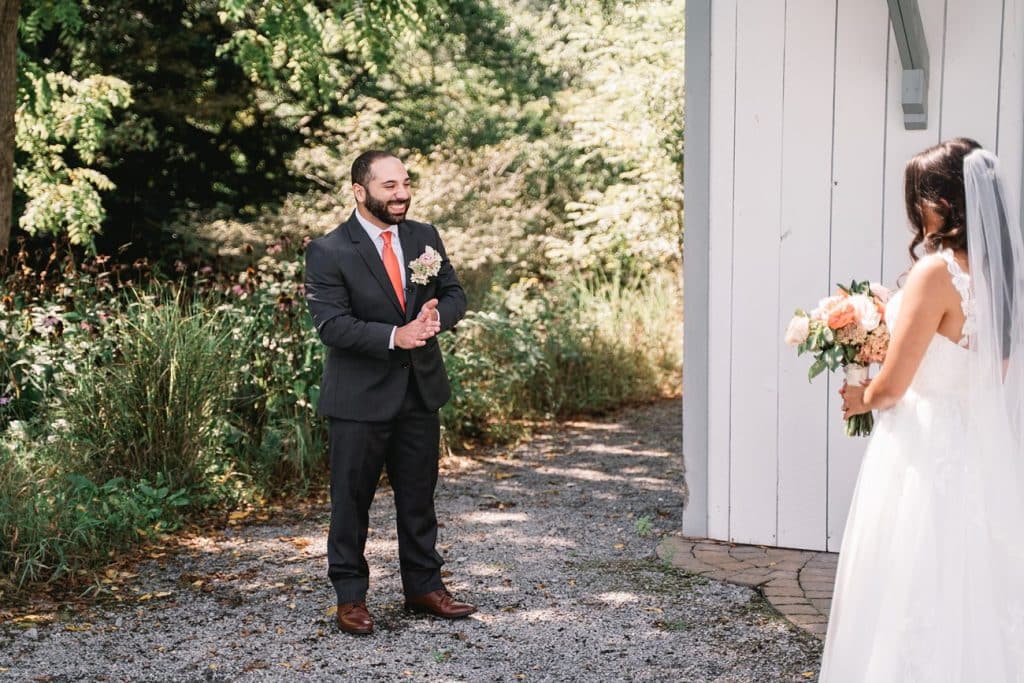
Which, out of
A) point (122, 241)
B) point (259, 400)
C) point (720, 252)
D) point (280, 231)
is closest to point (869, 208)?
point (720, 252)

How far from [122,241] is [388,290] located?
310 inches

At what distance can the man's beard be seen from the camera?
459 centimetres

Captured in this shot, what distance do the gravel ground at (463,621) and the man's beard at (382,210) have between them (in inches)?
63.9

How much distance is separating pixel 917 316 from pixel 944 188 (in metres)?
0.37

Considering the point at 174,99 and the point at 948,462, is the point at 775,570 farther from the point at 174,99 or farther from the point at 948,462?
the point at 174,99

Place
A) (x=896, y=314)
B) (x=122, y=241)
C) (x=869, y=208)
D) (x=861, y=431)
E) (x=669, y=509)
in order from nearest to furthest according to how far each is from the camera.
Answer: (x=896, y=314) → (x=861, y=431) → (x=869, y=208) → (x=669, y=509) → (x=122, y=241)

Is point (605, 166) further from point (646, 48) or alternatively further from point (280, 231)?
point (280, 231)

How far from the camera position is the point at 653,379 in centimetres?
1102

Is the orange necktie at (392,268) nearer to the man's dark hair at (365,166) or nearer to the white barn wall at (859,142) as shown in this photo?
the man's dark hair at (365,166)

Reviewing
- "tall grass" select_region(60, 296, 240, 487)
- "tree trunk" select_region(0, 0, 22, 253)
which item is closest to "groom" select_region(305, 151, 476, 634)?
"tall grass" select_region(60, 296, 240, 487)

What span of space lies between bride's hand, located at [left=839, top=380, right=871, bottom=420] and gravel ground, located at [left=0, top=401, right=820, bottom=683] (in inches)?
44.9

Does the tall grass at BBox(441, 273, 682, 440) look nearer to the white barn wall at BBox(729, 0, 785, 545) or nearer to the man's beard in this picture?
the white barn wall at BBox(729, 0, 785, 545)

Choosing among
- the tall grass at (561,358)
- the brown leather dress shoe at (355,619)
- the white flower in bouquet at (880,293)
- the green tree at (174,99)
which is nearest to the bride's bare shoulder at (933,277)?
the white flower in bouquet at (880,293)

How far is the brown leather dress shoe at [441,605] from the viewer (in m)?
4.89
